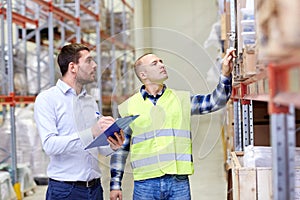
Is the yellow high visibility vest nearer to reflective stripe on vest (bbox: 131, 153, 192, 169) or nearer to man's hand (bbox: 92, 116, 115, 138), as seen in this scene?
reflective stripe on vest (bbox: 131, 153, 192, 169)

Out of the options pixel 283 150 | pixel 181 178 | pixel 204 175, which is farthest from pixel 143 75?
pixel 204 175

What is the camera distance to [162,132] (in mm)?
2904

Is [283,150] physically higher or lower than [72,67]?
lower

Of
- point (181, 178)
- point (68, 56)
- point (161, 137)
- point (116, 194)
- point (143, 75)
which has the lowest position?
point (116, 194)

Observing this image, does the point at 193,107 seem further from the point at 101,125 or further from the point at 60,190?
the point at 60,190

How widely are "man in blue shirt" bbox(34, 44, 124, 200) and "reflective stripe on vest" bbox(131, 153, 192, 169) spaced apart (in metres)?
0.15

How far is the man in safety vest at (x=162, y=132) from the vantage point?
114 inches

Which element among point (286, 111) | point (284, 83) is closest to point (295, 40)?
point (284, 83)

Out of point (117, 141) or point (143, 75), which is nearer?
point (117, 141)

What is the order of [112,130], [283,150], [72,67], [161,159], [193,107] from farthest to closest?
1. [72,67]
2. [193,107]
3. [161,159]
4. [112,130]
5. [283,150]

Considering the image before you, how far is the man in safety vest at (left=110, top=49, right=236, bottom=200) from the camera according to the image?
9.48ft

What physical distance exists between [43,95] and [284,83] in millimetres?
2032

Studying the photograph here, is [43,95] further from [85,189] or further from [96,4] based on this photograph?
[96,4]

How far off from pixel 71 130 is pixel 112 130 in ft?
1.42
